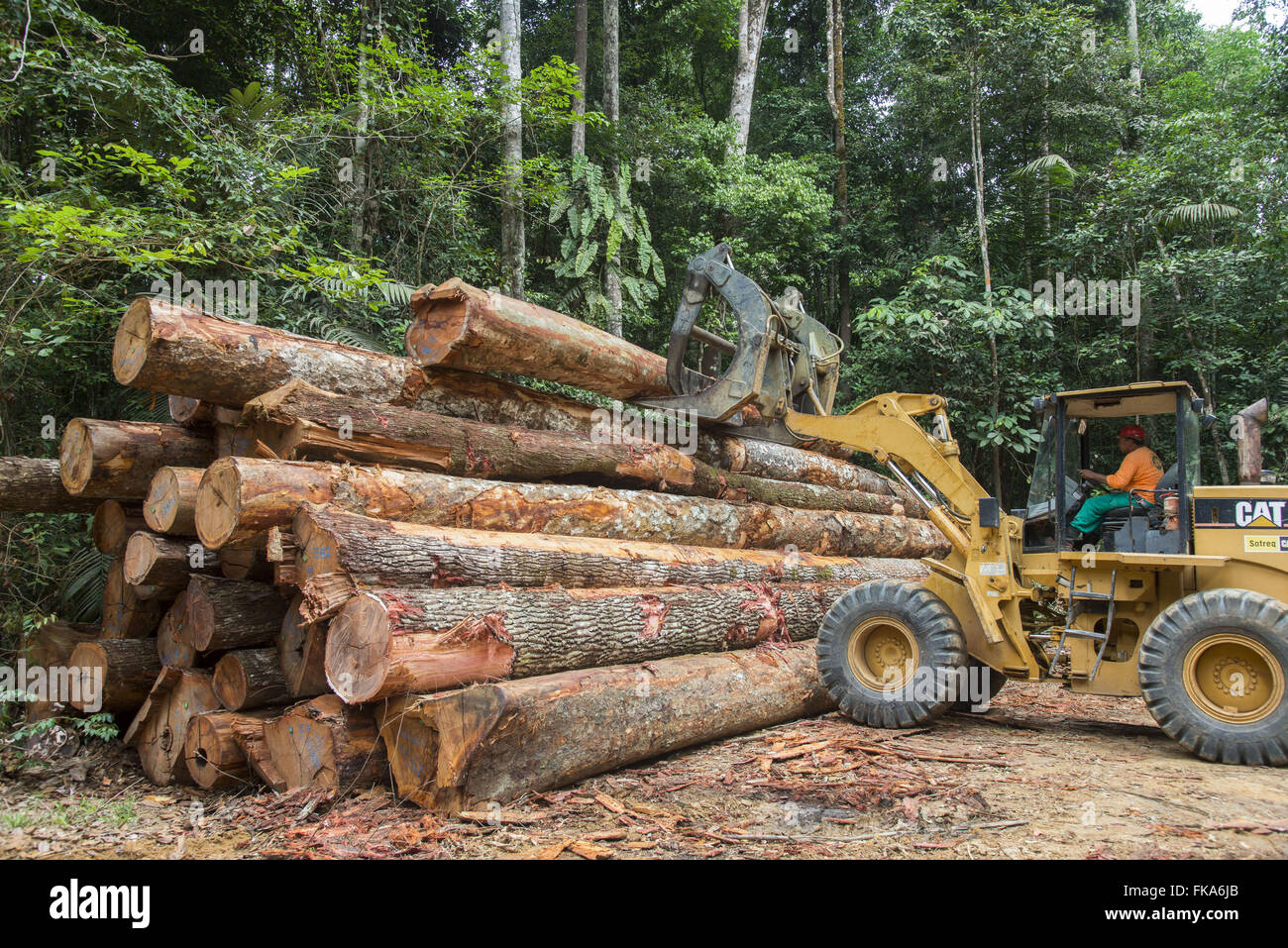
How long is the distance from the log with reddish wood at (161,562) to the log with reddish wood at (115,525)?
20.4 inches

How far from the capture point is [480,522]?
582 cm

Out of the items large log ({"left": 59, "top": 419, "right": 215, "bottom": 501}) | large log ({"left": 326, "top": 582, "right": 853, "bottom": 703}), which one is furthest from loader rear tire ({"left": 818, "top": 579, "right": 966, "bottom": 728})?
large log ({"left": 59, "top": 419, "right": 215, "bottom": 501})

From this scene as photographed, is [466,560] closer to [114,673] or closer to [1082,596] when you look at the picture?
[114,673]

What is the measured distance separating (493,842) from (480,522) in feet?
7.74

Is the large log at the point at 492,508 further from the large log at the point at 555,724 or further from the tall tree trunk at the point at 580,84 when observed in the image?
the tall tree trunk at the point at 580,84

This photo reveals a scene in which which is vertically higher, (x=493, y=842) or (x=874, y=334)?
(x=874, y=334)

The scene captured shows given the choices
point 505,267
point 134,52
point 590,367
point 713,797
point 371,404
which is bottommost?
point 713,797

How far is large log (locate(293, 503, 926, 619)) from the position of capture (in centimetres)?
461

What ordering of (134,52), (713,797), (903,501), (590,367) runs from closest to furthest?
(713,797) < (590,367) < (134,52) < (903,501)

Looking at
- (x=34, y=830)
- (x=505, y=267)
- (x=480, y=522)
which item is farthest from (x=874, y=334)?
(x=34, y=830)

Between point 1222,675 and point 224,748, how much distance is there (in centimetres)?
618

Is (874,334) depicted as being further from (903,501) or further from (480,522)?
(480,522)

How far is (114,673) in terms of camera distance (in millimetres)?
5539
